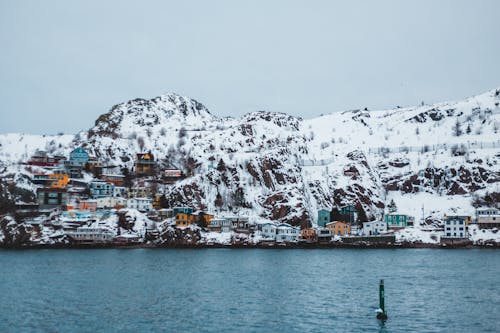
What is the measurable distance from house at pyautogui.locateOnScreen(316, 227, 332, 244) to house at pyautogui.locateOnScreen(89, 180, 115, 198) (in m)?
53.3

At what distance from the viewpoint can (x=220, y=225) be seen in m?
120

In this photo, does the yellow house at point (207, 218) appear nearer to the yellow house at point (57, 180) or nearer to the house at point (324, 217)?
the house at point (324, 217)

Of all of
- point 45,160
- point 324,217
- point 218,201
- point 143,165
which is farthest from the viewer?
point 143,165

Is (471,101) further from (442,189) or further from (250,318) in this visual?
(250,318)

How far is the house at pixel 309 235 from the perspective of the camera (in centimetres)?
11869

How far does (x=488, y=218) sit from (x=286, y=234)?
149 ft

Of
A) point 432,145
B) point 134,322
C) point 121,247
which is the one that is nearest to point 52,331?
point 134,322

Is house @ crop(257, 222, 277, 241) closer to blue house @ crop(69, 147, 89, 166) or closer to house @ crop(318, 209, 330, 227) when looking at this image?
house @ crop(318, 209, 330, 227)

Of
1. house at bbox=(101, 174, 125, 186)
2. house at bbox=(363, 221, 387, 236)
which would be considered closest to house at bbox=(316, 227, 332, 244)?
house at bbox=(363, 221, 387, 236)

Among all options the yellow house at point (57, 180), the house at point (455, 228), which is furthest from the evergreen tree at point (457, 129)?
the yellow house at point (57, 180)

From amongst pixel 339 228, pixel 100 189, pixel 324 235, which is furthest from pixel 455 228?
pixel 100 189

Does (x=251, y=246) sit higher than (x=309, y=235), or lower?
lower

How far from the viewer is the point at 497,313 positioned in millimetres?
39531

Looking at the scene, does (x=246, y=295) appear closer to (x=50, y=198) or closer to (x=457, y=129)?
(x=50, y=198)
